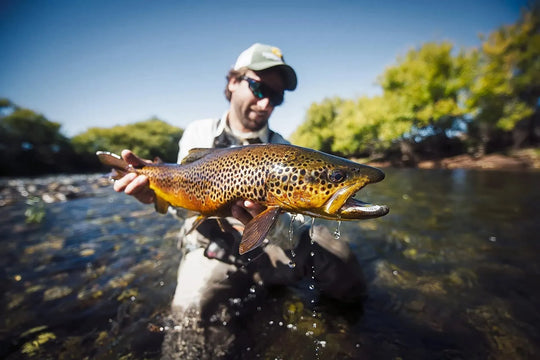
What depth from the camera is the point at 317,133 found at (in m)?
43.4

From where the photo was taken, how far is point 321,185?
1.64 m

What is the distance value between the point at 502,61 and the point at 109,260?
3836 cm

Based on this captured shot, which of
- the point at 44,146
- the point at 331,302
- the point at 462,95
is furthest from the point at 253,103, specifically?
the point at 44,146

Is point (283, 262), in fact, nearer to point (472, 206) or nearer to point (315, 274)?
point (315, 274)

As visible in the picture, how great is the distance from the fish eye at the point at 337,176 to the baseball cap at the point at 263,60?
1.99 metres

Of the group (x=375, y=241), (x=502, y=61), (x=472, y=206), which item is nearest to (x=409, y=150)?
(x=502, y=61)

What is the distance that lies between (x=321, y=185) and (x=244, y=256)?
5.73 feet

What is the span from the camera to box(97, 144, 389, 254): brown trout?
5.11 feet

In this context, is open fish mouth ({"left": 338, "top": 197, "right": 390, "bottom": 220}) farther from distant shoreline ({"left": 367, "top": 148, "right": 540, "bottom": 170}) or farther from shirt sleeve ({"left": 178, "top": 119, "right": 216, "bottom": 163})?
distant shoreline ({"left": 367, "top": 148, "right": 540, "bottom": 170})

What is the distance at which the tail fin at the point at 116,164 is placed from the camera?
259 centimetres

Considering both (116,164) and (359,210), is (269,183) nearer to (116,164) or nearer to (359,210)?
(359,210)

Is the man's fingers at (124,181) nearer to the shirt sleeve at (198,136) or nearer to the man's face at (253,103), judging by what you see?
the shirt sleeve at (198,136)

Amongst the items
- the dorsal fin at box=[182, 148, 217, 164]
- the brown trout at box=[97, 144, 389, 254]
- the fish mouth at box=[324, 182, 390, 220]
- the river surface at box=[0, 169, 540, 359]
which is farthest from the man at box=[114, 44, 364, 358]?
the fish mouth at box=[324, 182, 390, 220]

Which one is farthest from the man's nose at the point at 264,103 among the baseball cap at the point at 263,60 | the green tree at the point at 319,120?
the green tree at the point at 319,120
